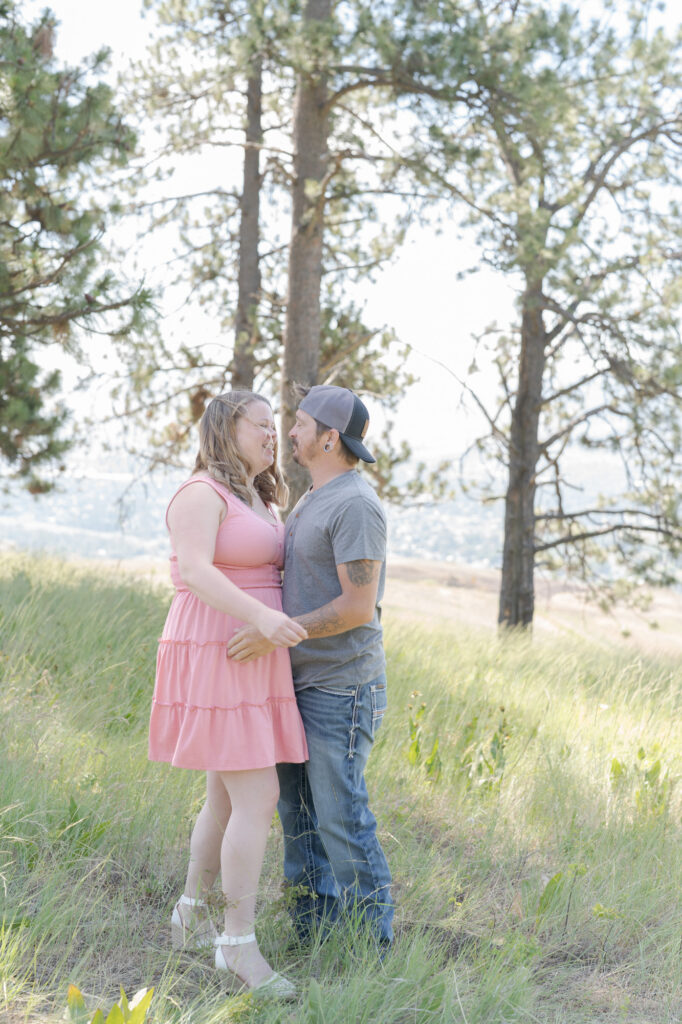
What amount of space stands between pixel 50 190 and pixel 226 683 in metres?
6.33

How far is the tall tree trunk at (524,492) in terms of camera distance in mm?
10867

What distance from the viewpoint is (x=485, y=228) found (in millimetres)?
9047

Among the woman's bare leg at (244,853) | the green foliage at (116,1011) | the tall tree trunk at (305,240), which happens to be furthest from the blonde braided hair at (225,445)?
the tall tree trunk at (305,240)

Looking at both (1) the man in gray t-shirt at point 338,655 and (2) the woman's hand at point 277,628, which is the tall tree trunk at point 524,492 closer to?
(1) the man in gray t-shirt at point 338,655

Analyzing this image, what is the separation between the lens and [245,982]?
287 cm

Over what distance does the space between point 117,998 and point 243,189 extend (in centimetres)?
1069

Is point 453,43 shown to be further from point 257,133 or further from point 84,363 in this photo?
point 257,133

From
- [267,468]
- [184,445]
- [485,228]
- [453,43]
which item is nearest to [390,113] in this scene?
[485,228]

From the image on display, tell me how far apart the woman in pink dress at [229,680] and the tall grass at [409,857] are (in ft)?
0.72

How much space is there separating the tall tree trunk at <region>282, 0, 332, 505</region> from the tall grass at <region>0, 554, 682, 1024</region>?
10.1ft

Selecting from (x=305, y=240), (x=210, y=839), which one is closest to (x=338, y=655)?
(x=210, y=839)

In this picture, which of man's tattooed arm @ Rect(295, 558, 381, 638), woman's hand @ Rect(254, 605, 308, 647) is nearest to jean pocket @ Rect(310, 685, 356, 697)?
man's tattooed arm @ Rect(295, 558, 381, 638)

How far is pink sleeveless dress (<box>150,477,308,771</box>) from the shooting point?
2.95m

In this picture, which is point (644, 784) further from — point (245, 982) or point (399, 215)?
point (399, 215)
